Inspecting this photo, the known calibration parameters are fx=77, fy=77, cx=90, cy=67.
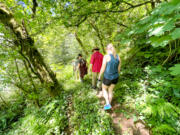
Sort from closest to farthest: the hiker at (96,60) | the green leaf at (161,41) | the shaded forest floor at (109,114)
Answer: the green leaf at (161,41)
the shaded forest floor at (109,114)
the hiker at (96,60)

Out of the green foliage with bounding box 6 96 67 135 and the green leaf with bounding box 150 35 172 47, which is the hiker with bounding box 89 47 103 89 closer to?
the green foliage with bounding box 6 96 67 135

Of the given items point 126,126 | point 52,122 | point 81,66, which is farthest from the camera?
point 81,66

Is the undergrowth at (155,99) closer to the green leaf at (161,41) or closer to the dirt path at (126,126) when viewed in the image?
the dirt path at (126,126)

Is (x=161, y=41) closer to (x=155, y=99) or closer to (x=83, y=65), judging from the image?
(x=155, y=99)

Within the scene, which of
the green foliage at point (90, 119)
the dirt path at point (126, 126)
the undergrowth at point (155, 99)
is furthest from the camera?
the green foliage at point (90, 119)

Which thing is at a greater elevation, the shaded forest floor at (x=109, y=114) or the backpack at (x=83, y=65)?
the backpack at (x=83, y=65)

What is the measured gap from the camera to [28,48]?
10.8ft

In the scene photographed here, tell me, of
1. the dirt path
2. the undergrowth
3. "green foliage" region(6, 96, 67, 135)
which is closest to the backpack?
"green foliage" region(6, 96, 67, 135)

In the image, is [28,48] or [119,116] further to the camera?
[28,48]

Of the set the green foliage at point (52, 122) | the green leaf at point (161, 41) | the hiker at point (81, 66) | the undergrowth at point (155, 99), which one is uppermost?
the green leaf at point (161, 41)

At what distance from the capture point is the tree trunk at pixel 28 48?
285 cm

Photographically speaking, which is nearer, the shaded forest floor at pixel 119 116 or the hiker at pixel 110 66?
the shaded forest floor at pixel 119 116

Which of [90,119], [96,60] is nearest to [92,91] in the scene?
[90,119]

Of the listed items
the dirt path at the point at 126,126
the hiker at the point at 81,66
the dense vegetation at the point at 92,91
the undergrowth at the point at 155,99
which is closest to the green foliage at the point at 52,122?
the dense vegetation at the point at 92,91
